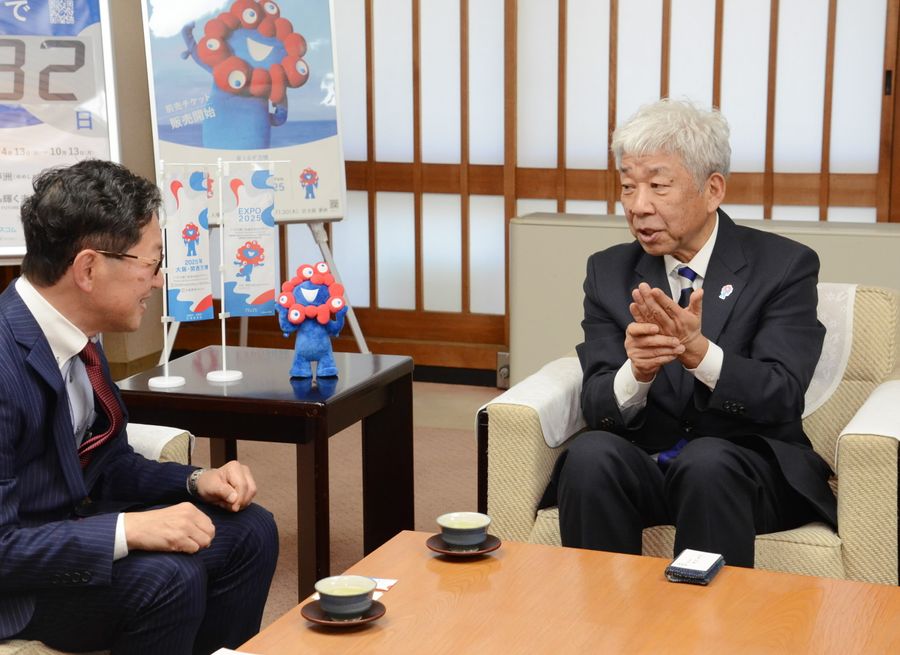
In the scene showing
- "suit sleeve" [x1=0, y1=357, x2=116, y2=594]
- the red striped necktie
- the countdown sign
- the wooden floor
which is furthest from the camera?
the countdown sign

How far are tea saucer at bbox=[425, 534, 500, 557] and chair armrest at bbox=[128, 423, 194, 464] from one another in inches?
23.7

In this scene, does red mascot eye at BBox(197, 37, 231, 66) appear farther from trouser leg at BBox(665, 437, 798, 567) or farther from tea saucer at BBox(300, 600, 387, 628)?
tea saucer at BBox(300, 600, 387, 628)

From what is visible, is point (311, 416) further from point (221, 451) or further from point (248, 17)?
point (248, 17)

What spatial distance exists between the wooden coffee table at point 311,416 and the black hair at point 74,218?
688 mm

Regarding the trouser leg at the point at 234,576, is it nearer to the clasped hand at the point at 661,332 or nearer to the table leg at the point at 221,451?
the clasped hand at the point at 661,332

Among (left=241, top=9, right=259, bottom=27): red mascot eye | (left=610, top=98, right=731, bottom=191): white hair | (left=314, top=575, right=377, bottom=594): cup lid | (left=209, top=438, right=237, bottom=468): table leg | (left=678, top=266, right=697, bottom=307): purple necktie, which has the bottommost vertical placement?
(left=209, top=438, right=237, bottom=468): table leg

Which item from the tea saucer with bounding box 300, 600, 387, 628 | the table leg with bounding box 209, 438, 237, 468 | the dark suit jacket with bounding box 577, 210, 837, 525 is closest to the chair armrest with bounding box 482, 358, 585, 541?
the dark suit jacket with bounding box 577, 210, 837, 525

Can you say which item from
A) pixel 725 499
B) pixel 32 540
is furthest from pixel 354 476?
pixel 32 540

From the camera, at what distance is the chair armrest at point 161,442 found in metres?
2.28

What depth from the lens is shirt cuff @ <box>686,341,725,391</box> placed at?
7.48 feet

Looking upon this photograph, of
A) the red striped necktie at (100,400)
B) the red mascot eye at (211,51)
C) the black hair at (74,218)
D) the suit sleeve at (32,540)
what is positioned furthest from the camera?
the red mascot eye at (211,51)

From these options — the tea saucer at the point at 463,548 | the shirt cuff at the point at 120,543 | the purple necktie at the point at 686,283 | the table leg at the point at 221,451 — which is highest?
the purple necktie at the point at 686,283

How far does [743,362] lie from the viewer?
229cm

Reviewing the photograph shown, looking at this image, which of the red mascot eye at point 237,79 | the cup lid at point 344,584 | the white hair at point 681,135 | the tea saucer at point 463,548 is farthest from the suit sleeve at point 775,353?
the red mascot eye at point 237,79
